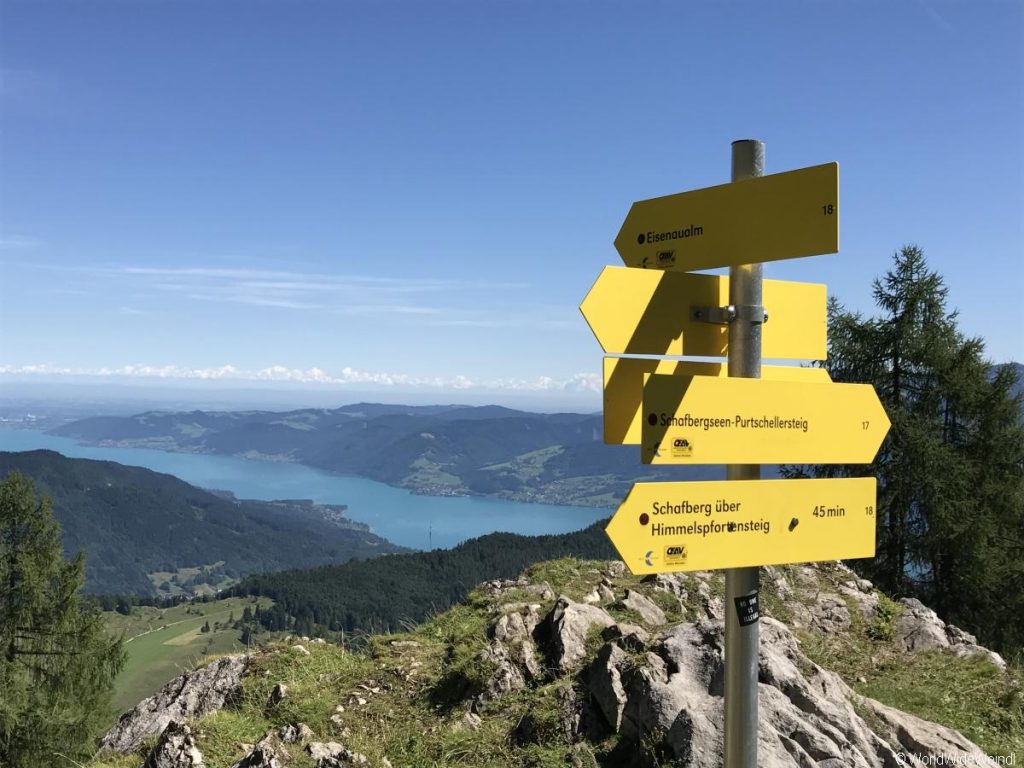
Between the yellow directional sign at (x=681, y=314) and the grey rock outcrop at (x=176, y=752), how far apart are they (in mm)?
6045

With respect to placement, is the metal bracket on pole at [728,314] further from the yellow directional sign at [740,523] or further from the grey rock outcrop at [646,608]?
the grey rock outcrop at [646,608]

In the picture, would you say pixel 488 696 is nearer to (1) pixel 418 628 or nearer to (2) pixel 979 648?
(1) pixel 418 628

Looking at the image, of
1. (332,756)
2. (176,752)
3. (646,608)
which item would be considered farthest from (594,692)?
(176,752)

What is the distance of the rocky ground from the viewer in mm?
5594

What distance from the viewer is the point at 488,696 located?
7047 millimetres

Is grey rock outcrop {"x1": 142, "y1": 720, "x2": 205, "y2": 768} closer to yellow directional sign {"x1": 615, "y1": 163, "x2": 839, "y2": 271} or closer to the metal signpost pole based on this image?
the metal signpost pole

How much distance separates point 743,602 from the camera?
3031 mm

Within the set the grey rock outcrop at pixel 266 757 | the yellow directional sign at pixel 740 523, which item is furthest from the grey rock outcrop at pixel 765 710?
the grey rock outcrop at pixel 266 757

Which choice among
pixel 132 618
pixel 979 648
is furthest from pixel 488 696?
pixel 132 618

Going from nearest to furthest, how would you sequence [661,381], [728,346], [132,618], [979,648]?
[661,381] < [728,346] < [979,648] < [132,618]

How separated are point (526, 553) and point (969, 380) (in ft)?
150

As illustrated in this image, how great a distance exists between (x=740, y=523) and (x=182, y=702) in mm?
8395

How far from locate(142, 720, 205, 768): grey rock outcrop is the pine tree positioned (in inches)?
875

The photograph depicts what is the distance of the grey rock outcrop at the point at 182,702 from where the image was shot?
8.16 meters
